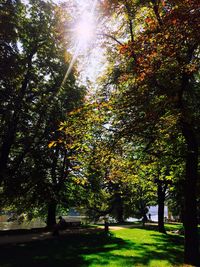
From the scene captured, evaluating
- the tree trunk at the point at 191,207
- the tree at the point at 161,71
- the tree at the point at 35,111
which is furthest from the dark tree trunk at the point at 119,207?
the tree trunk at the point at 191,207

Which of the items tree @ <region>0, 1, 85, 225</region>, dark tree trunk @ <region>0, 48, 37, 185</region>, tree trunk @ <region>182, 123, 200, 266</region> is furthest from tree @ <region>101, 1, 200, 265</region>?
tree @ <region>0, 1, 85, 225</region>

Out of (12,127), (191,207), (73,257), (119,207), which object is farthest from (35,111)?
(119,207)

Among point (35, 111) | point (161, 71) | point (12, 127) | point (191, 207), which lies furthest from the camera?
point (35, 111)

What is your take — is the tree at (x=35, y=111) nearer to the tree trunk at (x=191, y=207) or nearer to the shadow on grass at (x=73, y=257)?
the shadow on grass at (x=73, y=257)

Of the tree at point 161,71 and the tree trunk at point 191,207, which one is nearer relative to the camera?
the tree at point 161,71

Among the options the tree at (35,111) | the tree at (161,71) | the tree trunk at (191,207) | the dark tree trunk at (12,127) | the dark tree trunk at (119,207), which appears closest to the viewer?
the tree at (161,71)

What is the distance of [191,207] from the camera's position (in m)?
11.6

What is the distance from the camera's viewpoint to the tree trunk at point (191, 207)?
36.6 ft

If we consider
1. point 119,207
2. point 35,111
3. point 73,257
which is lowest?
point 73,257

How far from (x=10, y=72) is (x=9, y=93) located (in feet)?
9.57

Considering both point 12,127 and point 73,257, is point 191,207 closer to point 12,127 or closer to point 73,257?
point 73,257

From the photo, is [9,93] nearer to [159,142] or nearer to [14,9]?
[14,9]

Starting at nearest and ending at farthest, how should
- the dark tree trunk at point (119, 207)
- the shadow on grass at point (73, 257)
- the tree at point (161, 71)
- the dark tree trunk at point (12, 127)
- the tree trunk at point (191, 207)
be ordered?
1. the tree at point (161, 71)
2. the shadow on grass at point (73, 257)
3. the tree trunk at point (191, 207)
4. the dark tree trunk at point (12, 127)
5. the dark tree trunk at point (119, 207)

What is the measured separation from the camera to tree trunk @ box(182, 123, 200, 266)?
11148 mm
